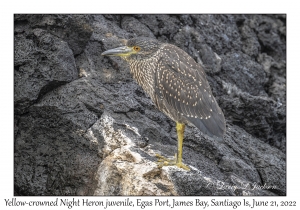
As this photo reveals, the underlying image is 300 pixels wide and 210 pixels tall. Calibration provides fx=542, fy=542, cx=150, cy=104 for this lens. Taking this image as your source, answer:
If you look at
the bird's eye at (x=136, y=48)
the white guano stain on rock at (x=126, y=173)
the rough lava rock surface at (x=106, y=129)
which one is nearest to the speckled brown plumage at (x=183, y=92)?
the bird's eye at (x=136, y=48)

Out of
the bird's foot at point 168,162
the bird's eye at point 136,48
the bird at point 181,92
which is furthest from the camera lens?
the bird's eye at point 136,48

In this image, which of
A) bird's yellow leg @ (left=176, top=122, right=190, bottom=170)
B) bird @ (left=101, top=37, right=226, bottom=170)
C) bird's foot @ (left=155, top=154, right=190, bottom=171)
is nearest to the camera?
bird's foot @ (left=155, top=154, right=190, bottom=171)

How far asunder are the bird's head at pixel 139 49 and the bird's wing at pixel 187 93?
28cm

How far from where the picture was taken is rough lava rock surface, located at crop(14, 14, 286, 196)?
675 cm

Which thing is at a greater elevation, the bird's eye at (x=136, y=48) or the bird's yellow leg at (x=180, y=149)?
the bird's eye at (x=136, y=48)

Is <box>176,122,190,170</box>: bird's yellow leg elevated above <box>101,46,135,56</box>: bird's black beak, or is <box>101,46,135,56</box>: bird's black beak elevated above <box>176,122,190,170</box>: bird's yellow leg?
<box>101,46,135,56</box>: bird's black beak

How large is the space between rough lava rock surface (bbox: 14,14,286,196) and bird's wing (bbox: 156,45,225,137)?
57cm

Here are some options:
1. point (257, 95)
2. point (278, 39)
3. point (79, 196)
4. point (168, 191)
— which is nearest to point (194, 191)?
point (168, 191)

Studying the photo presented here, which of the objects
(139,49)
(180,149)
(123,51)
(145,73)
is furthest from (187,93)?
(123,51)

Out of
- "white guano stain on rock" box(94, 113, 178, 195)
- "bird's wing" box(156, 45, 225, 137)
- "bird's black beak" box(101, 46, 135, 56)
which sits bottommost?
"white guano stain on rock" box(94, 113, 178, 195)

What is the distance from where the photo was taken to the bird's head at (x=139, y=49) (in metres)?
7.39

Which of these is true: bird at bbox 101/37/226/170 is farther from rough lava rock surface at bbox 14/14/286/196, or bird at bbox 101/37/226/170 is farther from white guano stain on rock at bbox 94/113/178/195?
white guano stain on rock at bbox 94/113/178/195

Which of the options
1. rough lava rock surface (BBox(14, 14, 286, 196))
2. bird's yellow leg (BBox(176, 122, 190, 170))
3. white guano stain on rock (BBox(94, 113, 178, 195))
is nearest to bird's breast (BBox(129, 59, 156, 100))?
rough lava rock surface (BBox(14, 14, 286, 196))

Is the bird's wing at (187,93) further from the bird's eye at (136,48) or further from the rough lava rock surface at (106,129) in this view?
the rough lava rock surface at (106,129)
